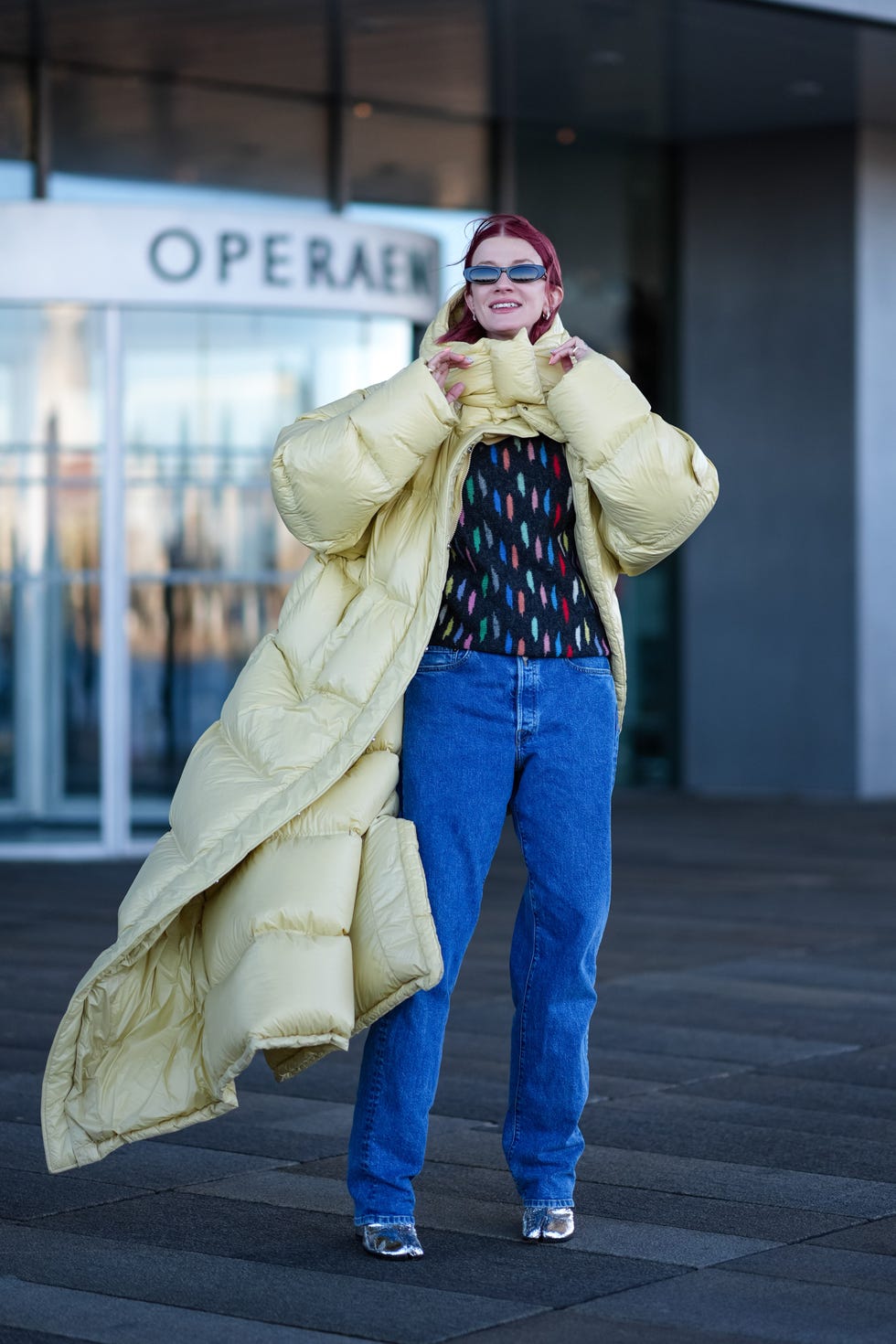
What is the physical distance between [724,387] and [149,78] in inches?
211

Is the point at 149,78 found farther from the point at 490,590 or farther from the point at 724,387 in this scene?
the point at 490,590

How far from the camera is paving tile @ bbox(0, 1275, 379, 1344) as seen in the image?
136 inches

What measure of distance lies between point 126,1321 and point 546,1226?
926 millimetres

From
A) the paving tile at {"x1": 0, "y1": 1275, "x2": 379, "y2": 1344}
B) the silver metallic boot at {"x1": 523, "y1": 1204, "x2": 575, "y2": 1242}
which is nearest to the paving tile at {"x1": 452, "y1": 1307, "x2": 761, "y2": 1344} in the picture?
the paving tile at {"x1": 0, "y1": 1275, "x2": 379, "y2": 1344}

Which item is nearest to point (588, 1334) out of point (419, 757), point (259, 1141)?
point (419, 757)

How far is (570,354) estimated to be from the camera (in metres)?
4.07

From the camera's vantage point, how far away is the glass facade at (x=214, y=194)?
11719mm

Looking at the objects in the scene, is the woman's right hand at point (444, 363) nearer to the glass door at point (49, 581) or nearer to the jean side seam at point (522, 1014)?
the jean side seam at point (522, 1014)

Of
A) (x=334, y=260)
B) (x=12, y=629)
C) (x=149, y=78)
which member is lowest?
(x=12, y=629)

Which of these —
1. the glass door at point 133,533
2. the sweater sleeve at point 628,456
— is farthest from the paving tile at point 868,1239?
the glass door at point 133,533

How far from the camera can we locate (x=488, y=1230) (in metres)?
4.17

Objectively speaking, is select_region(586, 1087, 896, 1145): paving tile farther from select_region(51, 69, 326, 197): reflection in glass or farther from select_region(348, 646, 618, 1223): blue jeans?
select_region(51, 69, 326, 197): reflection in glass

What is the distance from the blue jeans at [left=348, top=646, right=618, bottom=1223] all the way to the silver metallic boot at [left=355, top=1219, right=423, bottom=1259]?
21mm

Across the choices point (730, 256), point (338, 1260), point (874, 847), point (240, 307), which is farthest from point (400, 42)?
point (338, 1260)
